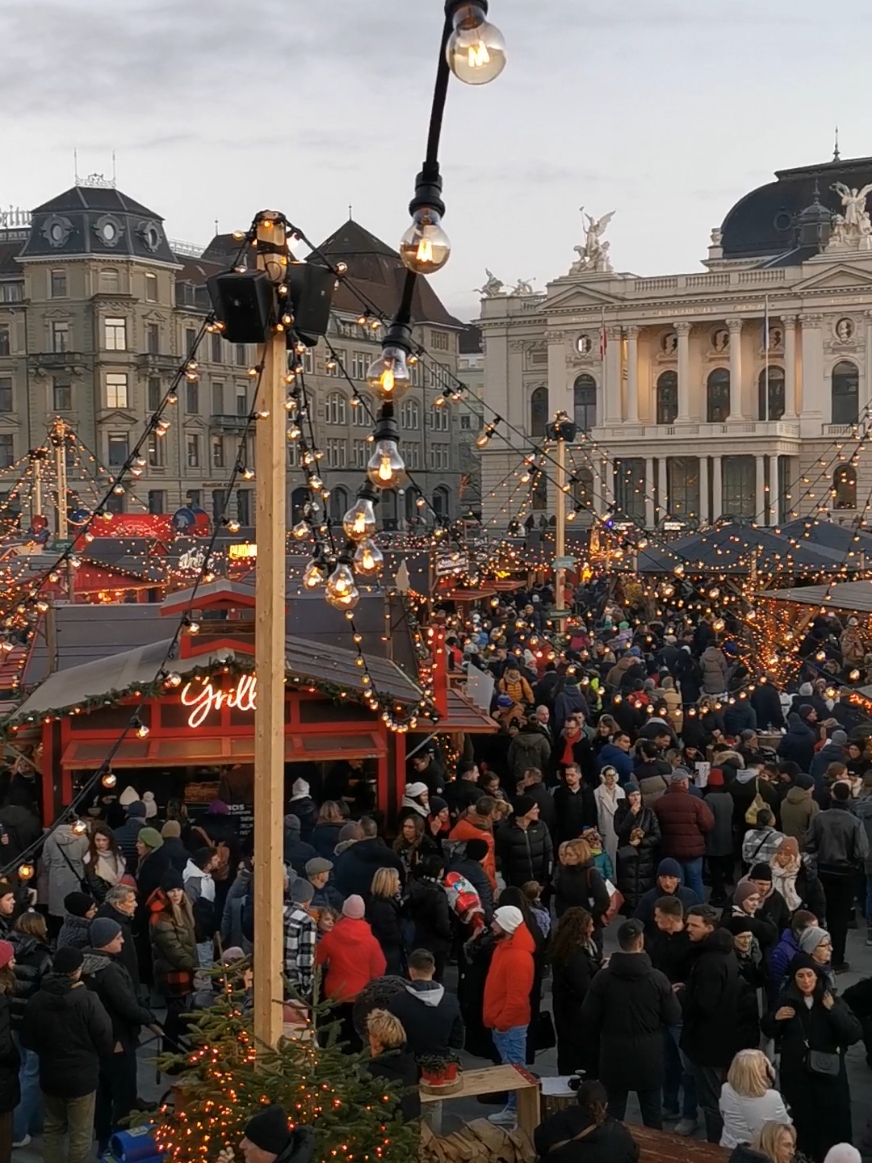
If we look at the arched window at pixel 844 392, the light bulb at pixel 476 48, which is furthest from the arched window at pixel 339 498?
the light bulb at pixel 476 48

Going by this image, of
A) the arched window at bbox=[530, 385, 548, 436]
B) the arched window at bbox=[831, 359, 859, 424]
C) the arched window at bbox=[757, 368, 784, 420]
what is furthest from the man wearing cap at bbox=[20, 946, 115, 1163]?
the arched window at bbox=[530, 385, 548, 436]

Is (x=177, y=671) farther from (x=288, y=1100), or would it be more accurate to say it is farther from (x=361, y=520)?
(x=288, y=1100)

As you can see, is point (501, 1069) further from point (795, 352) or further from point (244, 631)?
point (795, 352)

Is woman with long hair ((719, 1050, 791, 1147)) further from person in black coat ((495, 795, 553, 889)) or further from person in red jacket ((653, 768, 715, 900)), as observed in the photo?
person in red jacket ((653, 768, 715, 900))

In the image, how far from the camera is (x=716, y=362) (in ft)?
231

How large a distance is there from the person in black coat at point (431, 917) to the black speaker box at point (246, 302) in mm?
4700

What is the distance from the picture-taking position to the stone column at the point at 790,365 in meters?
66.9

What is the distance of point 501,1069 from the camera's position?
7562 mm

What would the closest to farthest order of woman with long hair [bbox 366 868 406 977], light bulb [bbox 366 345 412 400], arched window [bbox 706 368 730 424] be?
1. light bulb [bbox 366 345 412 400]
2. woman with long hair [bbox 366 868 406 977]
3. arched window [bbox 706 368 730 424]

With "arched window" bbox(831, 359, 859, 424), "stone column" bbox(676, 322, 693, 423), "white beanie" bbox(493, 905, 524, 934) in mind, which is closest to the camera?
"white beanie" bbox(493, 905, 524, 934)

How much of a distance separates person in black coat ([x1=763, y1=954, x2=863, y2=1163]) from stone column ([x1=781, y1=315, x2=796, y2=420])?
61907 mm

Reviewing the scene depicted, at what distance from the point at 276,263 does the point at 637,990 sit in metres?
4.17

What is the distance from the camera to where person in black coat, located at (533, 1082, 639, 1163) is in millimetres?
6027

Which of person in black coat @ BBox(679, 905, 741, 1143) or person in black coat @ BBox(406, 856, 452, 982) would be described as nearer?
person in black coat @ BBox(679, 905, 741, 1143)
